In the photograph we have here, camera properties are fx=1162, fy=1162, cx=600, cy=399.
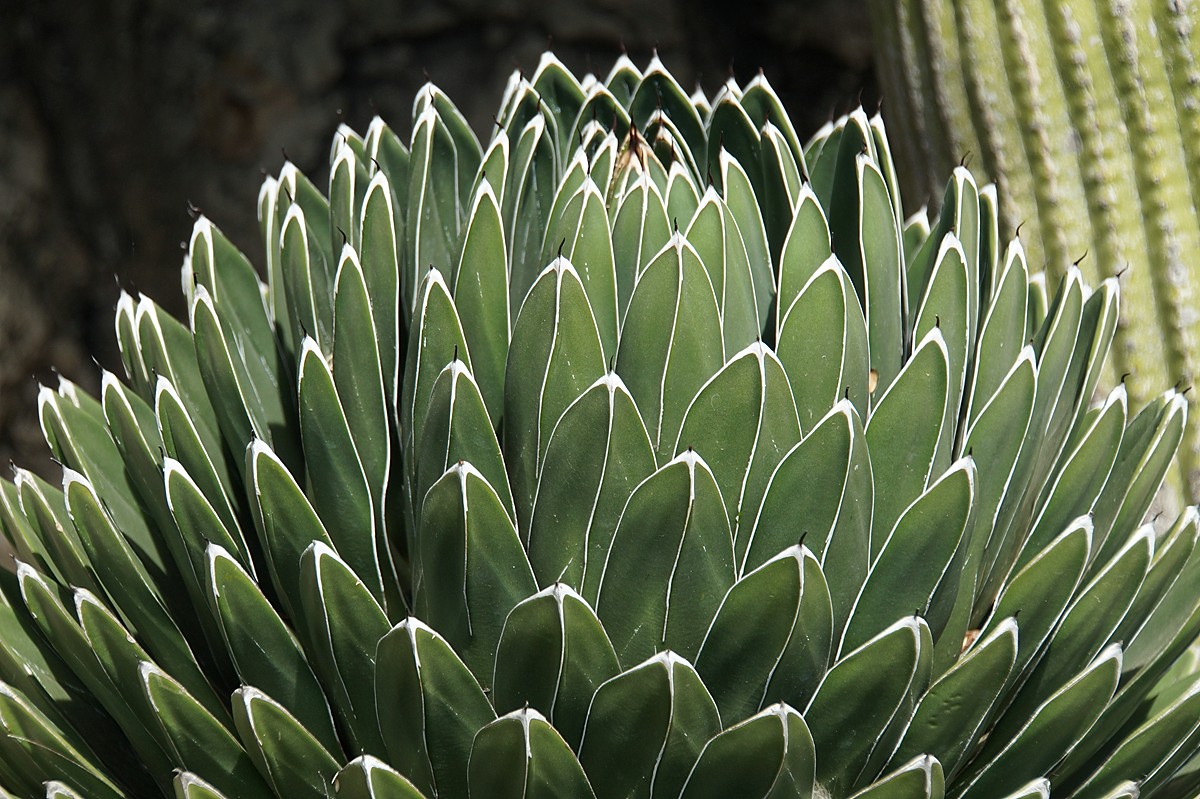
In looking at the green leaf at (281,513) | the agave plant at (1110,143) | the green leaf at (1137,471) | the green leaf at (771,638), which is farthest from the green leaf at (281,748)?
the agave plant at (1110,143)

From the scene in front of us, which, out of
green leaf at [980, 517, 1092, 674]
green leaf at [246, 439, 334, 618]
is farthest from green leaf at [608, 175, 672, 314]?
green leaf at [980, 517, 1092, 674]

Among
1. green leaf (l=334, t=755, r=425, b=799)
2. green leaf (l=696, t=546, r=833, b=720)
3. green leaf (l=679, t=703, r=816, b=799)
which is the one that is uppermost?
green leaf (l=696, t=546, r=833, b=720)

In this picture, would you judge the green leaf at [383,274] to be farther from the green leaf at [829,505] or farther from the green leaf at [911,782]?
the green leaf at [911,782]

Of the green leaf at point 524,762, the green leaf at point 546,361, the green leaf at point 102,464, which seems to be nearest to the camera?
the green leaf at point 524,762

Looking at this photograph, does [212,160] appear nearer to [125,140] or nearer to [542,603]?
[125,140]

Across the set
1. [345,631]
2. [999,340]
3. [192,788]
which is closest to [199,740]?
[192,788]

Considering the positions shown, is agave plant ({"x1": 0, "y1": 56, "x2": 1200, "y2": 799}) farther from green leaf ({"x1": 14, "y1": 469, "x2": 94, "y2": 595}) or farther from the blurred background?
the blurred background

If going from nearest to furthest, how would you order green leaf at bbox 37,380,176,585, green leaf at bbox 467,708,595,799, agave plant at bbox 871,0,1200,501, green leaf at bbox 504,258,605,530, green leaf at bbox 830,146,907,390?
green leaf at bbox 467,708,595,799 → green leaf at bbox 504,258,605,530 → green leaf at bbox 830,146,907,390 → green leaf at bbox 37,380,176,585 → agave plant at bbox 871,0,1200,501

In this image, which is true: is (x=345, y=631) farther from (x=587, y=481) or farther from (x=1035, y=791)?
(x=1035, y=791)
